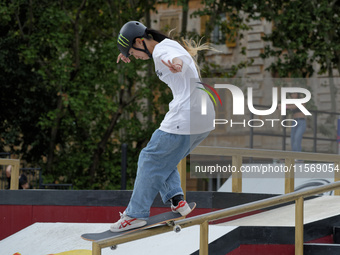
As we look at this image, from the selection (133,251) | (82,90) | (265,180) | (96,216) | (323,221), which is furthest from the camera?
(82,90)

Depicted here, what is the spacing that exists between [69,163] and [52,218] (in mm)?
12228

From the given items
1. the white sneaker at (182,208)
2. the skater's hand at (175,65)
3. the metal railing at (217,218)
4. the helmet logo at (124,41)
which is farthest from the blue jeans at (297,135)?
the skater's hand at (175,65)

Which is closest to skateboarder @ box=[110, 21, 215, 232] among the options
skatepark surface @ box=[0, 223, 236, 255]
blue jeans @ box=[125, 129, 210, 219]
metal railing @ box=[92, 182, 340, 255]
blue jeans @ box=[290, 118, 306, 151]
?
blue jeans @ box=[125, 129, 210, 219]

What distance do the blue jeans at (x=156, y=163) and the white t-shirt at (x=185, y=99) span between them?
7 centimetres

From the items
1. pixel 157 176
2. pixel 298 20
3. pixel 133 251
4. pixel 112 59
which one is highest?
pixel 298 20

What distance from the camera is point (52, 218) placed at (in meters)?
8.14

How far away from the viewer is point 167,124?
466 cm

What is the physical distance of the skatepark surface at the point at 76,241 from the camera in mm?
5502

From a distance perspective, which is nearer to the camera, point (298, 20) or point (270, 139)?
point (298, 20)

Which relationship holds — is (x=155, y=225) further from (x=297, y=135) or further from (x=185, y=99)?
(x=297, y=135)

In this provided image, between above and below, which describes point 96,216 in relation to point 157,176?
below

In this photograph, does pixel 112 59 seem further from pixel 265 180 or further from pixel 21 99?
pixel 265 180

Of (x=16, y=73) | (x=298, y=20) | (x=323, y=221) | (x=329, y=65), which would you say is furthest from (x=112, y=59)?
(x=323, y=221)

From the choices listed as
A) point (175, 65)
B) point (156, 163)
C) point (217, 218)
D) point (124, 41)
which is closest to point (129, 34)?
point (124, 41)
